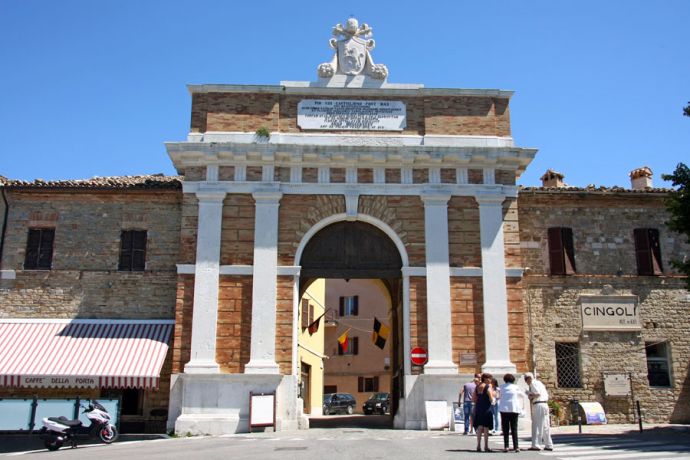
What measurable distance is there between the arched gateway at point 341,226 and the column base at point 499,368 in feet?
0.12

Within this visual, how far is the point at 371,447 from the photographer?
13.2 m

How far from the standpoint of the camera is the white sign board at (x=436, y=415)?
58.2 ft

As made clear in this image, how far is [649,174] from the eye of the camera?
23.2 metres

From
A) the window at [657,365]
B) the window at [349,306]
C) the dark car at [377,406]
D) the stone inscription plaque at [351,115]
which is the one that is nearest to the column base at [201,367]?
the stone inscription plaque at [351,115]

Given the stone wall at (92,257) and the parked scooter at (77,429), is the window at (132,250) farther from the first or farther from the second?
the parked scooter at (77,429)

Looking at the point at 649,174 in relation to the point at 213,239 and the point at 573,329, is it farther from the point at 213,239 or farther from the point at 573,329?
the point at 213,239

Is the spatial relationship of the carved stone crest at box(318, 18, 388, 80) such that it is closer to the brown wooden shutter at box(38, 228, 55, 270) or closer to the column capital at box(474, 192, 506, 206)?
A: the column capital at box(474, 192, 506, 206)

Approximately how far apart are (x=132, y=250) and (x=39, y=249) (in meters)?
2.64

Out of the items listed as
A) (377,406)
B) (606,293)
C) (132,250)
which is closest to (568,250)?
(606,293)

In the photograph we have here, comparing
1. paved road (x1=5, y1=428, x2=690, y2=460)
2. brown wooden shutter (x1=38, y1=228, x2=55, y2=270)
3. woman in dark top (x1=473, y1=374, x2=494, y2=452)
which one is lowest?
paved road (x1=5, y1=428, x2=690, y2=460)

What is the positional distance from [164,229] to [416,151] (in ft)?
24.8

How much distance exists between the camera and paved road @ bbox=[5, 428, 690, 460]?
11.8 m

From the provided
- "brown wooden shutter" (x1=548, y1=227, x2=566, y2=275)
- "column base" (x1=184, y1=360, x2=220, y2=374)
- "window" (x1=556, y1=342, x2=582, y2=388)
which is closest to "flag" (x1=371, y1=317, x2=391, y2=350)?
"window" (x1=556, y1=342, x2=582, y2=388)

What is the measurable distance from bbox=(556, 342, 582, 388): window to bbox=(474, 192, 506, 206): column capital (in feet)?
15.1
